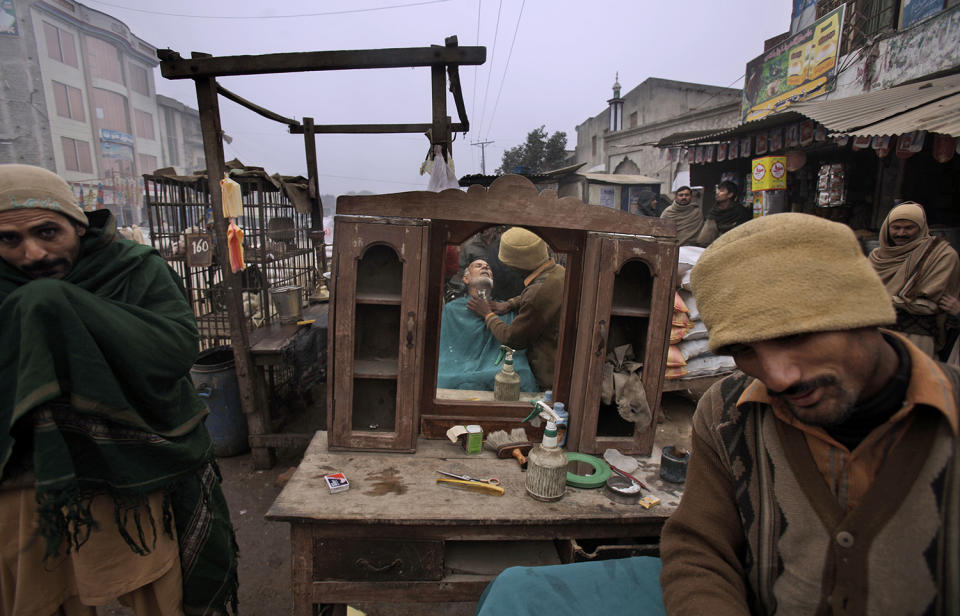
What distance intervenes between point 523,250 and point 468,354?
0.74 metres

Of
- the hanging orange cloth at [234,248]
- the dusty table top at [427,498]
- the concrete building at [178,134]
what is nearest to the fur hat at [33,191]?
the dusty table top at [427,498]

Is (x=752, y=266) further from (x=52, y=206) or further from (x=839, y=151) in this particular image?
(x=839, y=151)

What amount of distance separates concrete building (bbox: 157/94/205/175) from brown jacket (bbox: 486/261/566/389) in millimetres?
34263

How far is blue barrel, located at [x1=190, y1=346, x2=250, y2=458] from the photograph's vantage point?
4012 mm

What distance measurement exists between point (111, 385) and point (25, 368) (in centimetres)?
21

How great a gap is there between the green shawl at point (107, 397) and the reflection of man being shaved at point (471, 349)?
1176 millimetres

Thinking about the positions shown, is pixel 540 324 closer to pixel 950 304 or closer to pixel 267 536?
pixel 267 536

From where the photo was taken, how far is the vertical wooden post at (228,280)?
3181 millimetres

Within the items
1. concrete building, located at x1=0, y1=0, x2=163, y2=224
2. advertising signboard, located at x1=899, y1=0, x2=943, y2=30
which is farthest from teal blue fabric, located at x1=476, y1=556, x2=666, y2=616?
concrete building, located at x1=0, y1=0, x2=163, y2=224

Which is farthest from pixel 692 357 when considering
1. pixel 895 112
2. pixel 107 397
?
pixel 107 397

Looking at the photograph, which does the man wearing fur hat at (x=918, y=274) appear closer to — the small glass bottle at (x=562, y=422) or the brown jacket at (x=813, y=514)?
the small glass bottle at (x=562, y=422)

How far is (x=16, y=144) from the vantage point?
→ 65.4ft

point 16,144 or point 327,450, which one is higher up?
point 16,144

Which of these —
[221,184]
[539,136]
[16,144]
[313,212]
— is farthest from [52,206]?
[539,136]
